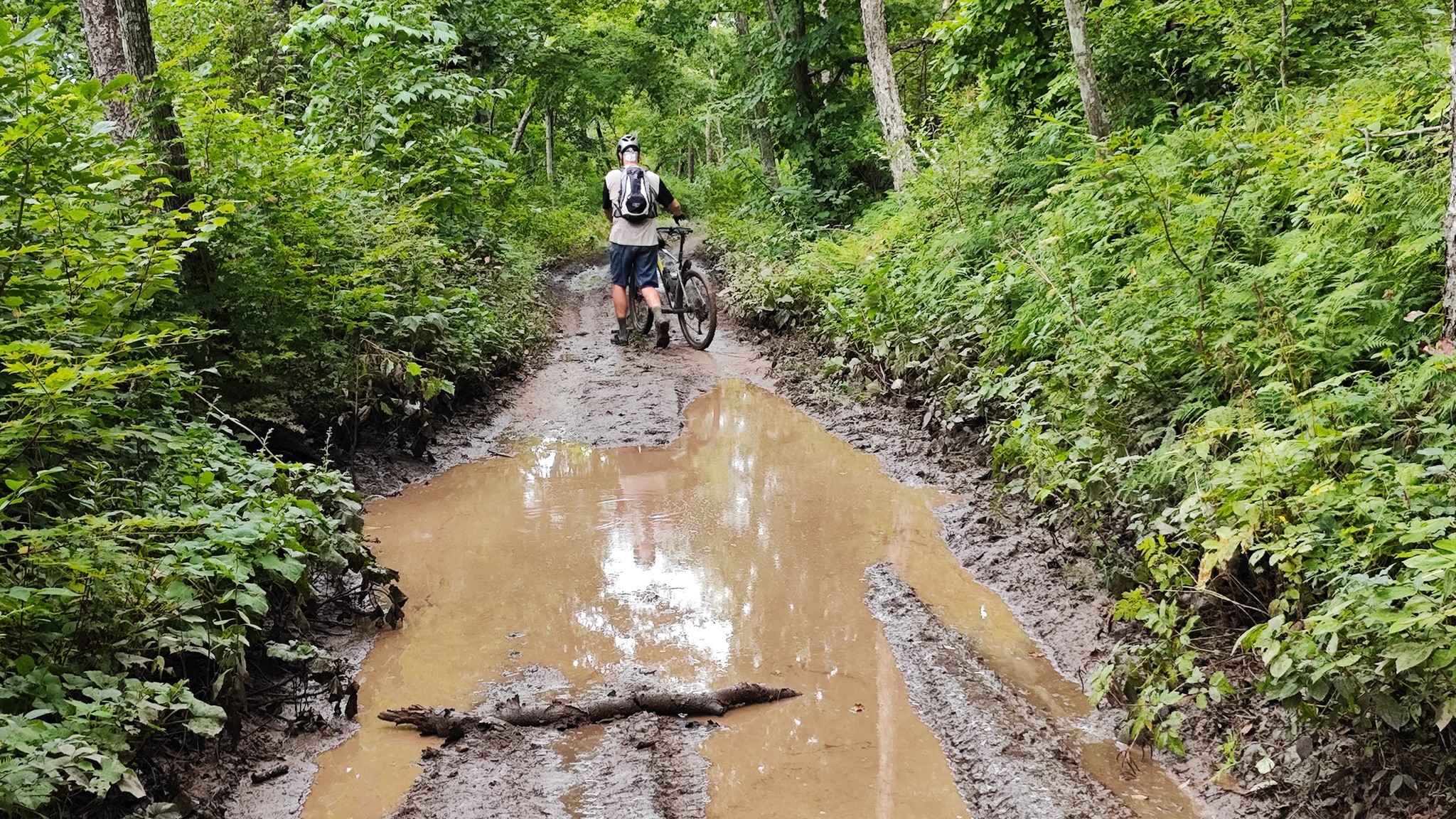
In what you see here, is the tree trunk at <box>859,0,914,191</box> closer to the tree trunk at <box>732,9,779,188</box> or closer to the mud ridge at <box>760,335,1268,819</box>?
the tree trunk at <box>732,9,779,188</box>

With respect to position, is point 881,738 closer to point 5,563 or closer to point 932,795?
point 932,795

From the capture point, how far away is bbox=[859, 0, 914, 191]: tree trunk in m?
12.6

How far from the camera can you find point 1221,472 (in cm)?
369

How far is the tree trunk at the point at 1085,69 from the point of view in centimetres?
732

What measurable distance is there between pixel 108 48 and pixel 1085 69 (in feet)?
24.0

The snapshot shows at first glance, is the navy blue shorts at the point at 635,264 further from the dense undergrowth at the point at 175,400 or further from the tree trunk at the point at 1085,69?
the tree trunk at the point at 1085,69

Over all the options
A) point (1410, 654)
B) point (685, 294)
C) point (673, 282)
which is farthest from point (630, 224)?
point (1410, 654)

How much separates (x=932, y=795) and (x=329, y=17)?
31.9 feet

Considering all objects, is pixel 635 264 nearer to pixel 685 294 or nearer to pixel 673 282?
pixel 673 282

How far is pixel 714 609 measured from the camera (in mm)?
4723

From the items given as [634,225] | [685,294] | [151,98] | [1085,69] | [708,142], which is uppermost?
[708,142]

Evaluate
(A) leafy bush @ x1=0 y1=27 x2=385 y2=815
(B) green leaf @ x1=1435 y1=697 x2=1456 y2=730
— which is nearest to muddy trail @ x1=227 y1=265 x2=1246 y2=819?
(A) leafy bush @ x1=0 y1=27 x2=385 y2=815

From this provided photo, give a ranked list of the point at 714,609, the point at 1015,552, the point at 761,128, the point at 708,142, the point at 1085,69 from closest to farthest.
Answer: the point at 714,609, the point at 1015,552, the point at 1085,69, the point at 761,128, the point at 708,142

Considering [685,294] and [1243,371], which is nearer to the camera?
[1243,371]
